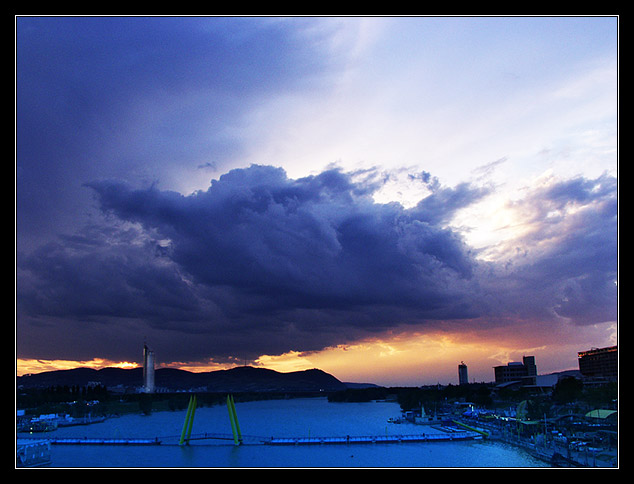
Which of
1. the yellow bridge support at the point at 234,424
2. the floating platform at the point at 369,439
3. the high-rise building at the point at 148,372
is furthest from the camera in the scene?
the high-rise building at the point at 148,372

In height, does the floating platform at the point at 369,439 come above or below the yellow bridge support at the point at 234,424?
below

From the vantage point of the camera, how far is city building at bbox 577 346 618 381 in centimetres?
3036

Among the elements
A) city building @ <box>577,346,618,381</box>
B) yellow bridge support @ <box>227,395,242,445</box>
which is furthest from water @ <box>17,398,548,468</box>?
city building @ <box>577,346,618,381</box>

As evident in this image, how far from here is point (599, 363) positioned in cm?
3262

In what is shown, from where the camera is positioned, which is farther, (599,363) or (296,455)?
(599,363)

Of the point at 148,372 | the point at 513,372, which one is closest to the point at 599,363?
the point at 513,372

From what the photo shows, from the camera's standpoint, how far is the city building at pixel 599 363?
3036cm

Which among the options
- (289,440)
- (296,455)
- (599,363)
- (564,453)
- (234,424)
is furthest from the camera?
(599,363)

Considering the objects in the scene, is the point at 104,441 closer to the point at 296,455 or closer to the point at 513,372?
the point at 296,455

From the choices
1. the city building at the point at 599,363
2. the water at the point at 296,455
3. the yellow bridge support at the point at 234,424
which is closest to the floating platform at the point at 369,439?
the water at the point at 296,455

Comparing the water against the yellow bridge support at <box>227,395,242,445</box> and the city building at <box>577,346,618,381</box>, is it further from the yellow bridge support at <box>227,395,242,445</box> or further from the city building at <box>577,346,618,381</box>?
the city building at <box>577,346,618,381</box>

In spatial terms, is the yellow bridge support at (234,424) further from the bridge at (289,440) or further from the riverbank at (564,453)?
the riverbank at (564,453)

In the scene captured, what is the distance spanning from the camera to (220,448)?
16891 mm

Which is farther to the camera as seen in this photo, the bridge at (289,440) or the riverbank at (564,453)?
the bridge at (289,440)
